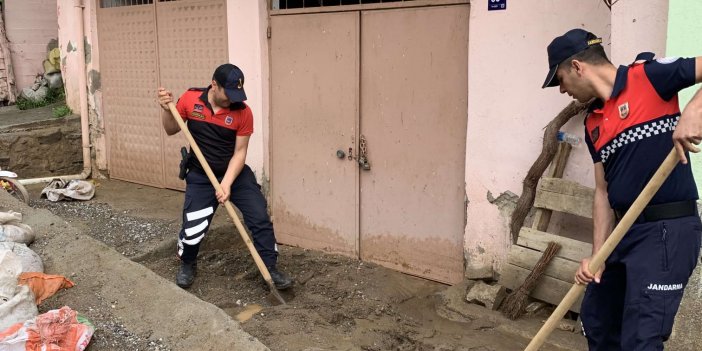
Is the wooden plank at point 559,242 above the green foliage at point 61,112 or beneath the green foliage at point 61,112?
beneath

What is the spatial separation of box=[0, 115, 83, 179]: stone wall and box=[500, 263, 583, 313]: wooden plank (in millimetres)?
6819

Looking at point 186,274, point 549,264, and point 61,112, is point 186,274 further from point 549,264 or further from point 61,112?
point 61,112

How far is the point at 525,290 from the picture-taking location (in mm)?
4738

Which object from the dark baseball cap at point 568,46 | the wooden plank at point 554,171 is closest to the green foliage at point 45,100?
the wooden plank at point 554,171

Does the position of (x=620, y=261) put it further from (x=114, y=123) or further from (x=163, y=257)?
(x=114, y=123)

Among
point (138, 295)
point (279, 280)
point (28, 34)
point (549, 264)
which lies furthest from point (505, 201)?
point (28, 34)

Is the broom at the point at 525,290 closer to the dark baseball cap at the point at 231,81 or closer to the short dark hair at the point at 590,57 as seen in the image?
the short dark hair at the point at 590,57

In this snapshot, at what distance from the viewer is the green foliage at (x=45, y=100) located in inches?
406

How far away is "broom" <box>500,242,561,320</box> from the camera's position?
15.1 feet

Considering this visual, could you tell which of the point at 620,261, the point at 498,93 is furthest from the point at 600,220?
the point at 498,93

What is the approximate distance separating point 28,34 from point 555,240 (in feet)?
31.6

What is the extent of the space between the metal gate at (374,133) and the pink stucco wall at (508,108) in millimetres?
202

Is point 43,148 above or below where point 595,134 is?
below

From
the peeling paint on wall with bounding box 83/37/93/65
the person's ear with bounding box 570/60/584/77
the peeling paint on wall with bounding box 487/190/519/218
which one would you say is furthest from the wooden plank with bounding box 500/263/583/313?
the peeling paint on wall with bounding box 83/37/93/65
